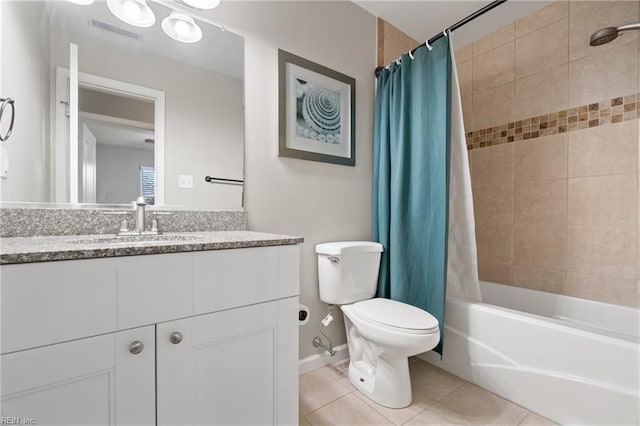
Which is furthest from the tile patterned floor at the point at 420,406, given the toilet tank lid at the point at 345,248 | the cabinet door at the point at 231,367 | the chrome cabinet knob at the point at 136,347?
the chrome cabinet knob at the point at 136,347

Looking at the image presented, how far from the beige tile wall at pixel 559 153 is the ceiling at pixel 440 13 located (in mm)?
91

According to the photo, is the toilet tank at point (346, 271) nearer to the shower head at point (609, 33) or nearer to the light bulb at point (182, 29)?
the light bulb at point (182, 29)

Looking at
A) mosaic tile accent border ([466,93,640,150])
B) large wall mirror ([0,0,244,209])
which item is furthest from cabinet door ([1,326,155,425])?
mosaic tile accent border ([466,93,640,150])

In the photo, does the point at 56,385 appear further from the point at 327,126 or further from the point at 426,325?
the point at 327,126

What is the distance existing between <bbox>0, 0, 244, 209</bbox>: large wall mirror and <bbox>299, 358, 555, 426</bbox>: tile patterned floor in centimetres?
111

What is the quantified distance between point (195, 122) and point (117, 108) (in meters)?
0.31

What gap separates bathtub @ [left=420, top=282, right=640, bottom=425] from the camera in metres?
1.12

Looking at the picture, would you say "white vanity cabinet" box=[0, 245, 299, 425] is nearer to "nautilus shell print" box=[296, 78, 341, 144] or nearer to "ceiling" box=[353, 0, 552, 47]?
"nautilus shell print" box=[296, 78, 341, 144]

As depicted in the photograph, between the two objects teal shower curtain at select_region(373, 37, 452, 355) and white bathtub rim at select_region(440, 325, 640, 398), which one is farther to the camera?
teal shower curtain at select_region(373, 37, 452, 355)

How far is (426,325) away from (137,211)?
1.33 metres

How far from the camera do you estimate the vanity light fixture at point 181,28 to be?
1.30 meters

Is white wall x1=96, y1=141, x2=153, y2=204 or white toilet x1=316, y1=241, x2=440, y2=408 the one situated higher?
white wall x1=96, y1=141, x2=153, y2=204

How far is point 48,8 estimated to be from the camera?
42.8 inches

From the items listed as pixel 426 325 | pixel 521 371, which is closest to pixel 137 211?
pixel 426 325
